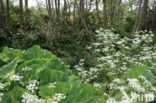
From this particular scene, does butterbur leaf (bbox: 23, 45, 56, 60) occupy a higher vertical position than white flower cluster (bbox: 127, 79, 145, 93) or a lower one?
higher

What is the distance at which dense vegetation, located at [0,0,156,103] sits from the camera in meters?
1.17

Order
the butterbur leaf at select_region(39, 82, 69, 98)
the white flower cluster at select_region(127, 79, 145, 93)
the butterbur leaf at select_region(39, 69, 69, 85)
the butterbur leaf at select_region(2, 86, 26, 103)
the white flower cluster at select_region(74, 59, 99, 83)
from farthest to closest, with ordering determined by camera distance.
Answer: the white flower cluster at select_region(74, 59, 99, 83)
the white flower cluster at select_region(127, 79, 145, 93)
the butterbur leaf at select_region(39, 69, 69, 85)
the butterbur leaf at select_region(39, 82, 69, 98)
the butterbur leaf at select_region(2, 86, 26, 103)

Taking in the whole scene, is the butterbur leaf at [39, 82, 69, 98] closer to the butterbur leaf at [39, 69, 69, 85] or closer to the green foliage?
the green foliage

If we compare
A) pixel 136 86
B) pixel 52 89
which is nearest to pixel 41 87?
pixel 52 89

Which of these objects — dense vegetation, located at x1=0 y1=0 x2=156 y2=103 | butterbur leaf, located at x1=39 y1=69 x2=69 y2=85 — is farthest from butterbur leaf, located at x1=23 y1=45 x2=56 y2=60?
butterbur leaf, located at x1=39 y1=69 x2=69 y2=85

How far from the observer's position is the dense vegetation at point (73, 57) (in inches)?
46.2

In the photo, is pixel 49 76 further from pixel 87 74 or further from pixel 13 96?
pixel 87 74

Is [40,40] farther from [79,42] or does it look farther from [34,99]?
[34,99]

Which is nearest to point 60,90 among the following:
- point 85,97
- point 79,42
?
point 85,97

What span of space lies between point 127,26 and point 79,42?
735cm

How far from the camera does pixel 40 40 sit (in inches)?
338

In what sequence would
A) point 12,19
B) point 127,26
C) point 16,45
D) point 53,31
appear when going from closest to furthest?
point 16,45 < point 53,31 < point 12,19 < point 127,26

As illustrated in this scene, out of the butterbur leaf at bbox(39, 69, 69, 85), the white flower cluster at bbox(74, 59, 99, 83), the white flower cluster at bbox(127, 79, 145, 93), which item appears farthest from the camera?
the white flower cluster at bbox(74, 59, 99, 83)

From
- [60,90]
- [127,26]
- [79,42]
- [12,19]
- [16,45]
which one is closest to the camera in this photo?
[60,90]
